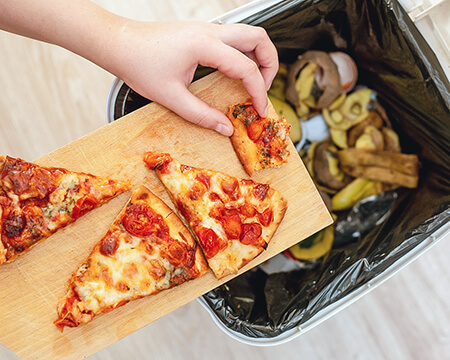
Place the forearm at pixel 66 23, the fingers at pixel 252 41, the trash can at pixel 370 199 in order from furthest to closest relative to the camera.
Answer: the trash can at pixel 370 199 < the fingers at pixel 252 41 < the forearm at pixel 66 23

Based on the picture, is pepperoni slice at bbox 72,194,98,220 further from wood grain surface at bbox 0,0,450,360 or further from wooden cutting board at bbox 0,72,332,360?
wood grain surface at bbox 0,0,450,360

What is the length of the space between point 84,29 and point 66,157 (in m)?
0.45

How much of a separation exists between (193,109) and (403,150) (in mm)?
1162

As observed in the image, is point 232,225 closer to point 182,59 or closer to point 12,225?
point 182,59

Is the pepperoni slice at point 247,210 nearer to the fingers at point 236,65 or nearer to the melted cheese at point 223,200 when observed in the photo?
the melted cheese at point 223,200

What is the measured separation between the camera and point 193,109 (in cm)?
149

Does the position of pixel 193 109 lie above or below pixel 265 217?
above

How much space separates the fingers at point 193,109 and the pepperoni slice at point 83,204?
0.42 meters

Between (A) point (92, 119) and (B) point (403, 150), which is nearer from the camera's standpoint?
(A) point (92, 119)

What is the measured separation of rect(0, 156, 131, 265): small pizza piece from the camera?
144 centimetres

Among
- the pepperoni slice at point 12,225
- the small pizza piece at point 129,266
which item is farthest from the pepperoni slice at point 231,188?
the pepperoni slice at point 12,225

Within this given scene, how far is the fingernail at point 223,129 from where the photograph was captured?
5.05 feet

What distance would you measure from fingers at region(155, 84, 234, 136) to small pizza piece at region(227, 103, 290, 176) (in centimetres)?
7

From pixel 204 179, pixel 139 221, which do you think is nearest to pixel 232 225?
pixel 204 179
